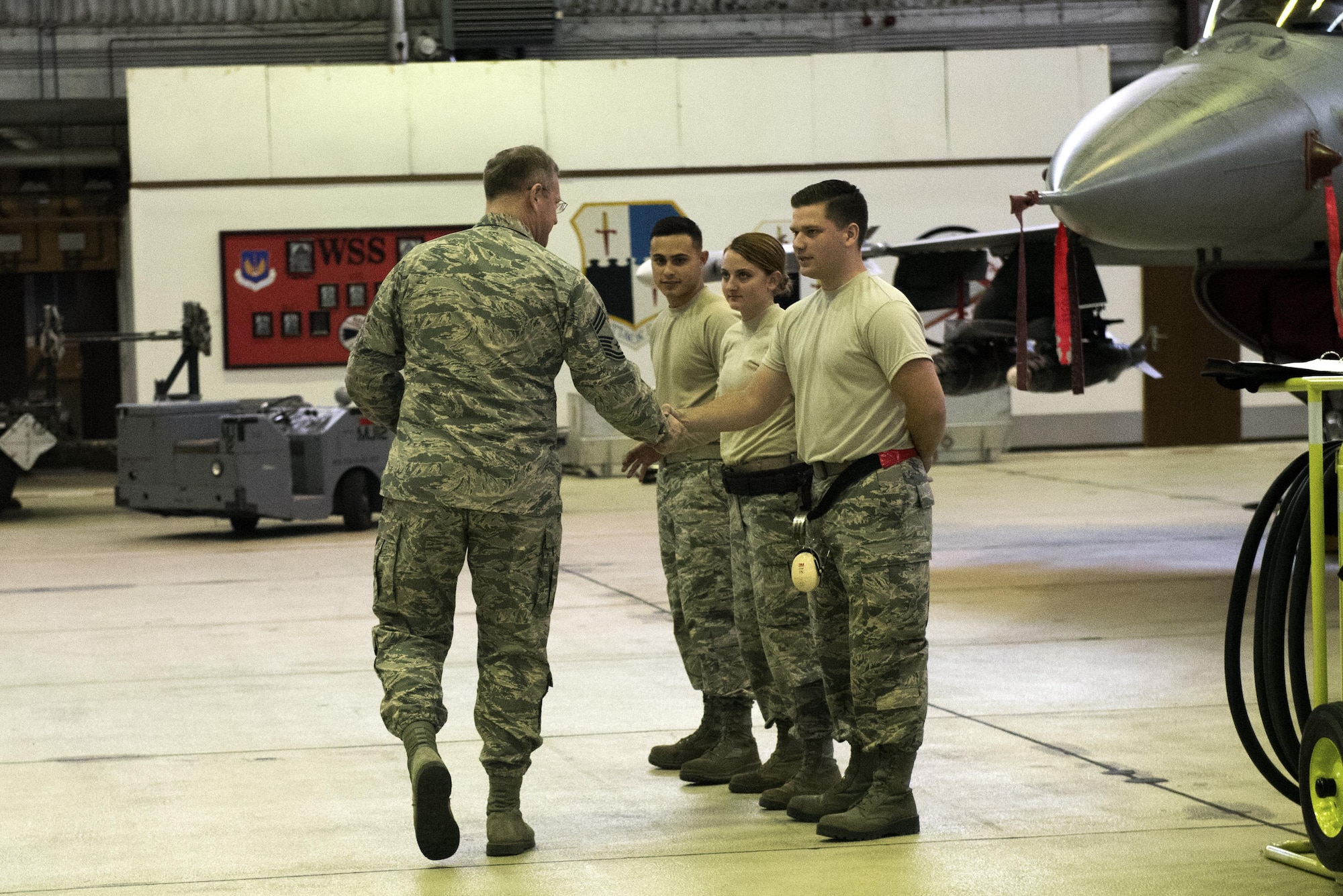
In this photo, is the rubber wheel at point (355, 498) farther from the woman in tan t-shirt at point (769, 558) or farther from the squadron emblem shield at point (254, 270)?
the woman in tan t-shirt at point (769, 558)

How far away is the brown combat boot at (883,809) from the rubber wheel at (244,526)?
10295 millimetres

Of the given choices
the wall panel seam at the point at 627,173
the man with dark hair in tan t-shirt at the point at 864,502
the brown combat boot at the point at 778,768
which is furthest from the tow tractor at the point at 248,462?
the man with dark hair in tan t-shirt at the point at 864,502

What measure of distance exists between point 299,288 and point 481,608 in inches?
644

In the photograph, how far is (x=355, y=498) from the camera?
13.8m

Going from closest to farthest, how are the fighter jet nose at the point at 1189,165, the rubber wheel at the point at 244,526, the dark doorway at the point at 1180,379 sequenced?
1. the fighter jet nose at the point at 1189,165
2. the rubber wheel at the point at 244,526
3. the dark doorway at the point at 1180,379

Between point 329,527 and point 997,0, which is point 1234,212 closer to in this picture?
point 329,527

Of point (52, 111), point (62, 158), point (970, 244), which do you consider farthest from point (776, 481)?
point (62, 158)

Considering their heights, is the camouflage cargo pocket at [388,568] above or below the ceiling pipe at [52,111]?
below

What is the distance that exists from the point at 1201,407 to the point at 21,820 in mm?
19623

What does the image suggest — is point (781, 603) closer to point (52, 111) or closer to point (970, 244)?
point (970, 244)

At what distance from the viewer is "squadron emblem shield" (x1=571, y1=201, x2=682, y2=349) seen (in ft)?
66.6

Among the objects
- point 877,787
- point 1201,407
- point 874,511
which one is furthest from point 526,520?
point 1201,407

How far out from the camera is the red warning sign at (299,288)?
19.8 m

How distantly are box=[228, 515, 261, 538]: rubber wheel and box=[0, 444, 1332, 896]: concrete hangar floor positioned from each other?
7.77 ft
